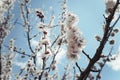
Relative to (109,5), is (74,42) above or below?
below

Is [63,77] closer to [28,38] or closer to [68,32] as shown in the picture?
[28,38]

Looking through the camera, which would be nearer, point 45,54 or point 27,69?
point 45,54

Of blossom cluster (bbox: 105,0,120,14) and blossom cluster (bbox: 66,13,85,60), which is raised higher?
blossom cluster (bbox: 105,0,120,14)

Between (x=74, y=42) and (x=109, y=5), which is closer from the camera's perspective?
(x=74, y=42)

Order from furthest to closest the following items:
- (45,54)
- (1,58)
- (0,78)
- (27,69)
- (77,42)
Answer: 1. (1,58)
2. (0,78)
3. (27,69)
4. (45,54)
5. (77,42)

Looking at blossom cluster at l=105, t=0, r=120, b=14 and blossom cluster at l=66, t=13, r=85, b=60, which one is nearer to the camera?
blossom cluster at l=66, t=13, r=85, b=60

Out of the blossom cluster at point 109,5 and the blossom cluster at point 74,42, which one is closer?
the blossom cluster at point 74,42

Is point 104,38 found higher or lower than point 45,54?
higher

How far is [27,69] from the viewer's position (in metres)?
8.64

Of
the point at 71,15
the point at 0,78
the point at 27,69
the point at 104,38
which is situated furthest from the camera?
the point at 0,78

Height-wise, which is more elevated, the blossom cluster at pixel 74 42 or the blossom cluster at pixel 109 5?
the blossom cluster at pixel 109 5

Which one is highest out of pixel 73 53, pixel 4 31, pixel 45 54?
pixel 73 53

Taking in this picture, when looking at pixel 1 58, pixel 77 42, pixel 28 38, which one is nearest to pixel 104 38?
pixel 77 42

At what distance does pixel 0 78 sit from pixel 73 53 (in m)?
6.52
